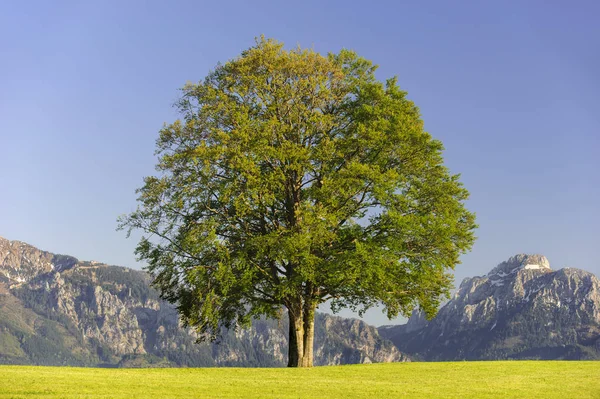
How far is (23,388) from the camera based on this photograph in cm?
3089

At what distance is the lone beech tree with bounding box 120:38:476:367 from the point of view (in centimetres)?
4734

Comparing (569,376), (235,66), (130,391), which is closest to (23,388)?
(130,391)

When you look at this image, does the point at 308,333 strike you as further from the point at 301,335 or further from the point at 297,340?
the point at 297,340

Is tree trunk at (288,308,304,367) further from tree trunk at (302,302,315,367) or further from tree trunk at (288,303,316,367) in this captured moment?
tree trunk at (302,302,315,367)

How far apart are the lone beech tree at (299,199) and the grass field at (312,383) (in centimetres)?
632

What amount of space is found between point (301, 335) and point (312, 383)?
15.3 m

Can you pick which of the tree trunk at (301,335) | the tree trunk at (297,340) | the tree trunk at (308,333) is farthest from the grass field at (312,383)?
the tree trunk at (297,340)

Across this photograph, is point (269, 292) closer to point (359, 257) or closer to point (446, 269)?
point (359, 257)

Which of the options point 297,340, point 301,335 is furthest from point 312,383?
point 301,335

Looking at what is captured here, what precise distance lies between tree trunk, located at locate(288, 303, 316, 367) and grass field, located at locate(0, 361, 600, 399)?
14.3 feet

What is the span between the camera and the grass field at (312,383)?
31.5 meters

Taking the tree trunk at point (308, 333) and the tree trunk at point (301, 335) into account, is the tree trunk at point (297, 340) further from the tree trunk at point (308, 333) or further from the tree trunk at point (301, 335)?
the tree trunk at point (308, 333)

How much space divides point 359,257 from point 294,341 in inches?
411

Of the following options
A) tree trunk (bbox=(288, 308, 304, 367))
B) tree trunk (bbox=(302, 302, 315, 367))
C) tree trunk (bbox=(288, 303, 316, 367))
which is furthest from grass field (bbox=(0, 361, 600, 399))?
tree trunk (bbox=(288, 308, 304, 367))
